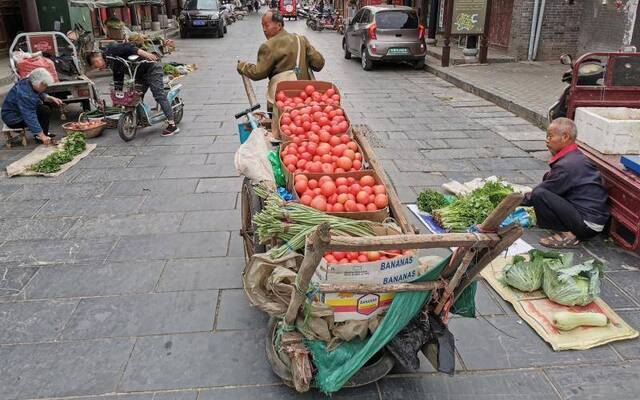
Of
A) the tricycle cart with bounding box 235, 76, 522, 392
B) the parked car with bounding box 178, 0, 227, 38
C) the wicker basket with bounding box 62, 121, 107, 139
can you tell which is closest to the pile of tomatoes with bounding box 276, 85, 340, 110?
the tricycle cart with bounding box 235, 76, 522, 392

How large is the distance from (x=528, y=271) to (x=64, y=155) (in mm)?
5891

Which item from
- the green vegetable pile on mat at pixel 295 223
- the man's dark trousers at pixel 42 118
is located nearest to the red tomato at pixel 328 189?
the green vegetable pile on mat at pixel 295 223

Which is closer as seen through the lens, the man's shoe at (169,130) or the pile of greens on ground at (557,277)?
the pile of greens on ground at (557,277)

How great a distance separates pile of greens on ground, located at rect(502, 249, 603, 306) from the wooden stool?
6.93 metres

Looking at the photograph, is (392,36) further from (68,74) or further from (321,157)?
(321,157)

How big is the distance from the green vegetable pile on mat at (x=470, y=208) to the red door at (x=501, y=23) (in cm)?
1215

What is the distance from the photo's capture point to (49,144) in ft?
24.4

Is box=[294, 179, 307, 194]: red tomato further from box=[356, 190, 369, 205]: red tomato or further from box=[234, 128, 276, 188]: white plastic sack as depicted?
box=[356, 190, 369, 205]: red tomato

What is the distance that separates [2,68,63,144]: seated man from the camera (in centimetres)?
718

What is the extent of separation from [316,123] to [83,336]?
226cm

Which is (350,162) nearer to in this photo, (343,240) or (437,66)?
(343,240)

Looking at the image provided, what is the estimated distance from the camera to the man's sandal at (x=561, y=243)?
453cm

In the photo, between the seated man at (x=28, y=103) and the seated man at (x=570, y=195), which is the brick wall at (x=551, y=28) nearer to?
the seated man at (x=570, y=195)

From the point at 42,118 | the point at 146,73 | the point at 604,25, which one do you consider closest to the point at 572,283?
the point at 146,73
